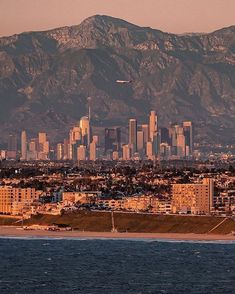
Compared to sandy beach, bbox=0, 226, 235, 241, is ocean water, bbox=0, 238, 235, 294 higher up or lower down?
lower down

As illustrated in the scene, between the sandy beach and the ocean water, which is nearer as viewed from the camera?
the ocean water

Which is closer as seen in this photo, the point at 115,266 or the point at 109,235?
the point at 115,266

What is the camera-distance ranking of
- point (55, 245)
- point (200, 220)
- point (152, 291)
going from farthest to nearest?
point (200, 220) < point (55, 245) < point (152, 291)

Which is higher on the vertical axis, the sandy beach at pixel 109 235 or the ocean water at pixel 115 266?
the sandy beach at pixel 109 235

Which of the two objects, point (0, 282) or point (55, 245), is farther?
point (55, 245)

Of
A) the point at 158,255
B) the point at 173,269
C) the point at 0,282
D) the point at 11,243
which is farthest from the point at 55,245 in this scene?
the point at 0,282

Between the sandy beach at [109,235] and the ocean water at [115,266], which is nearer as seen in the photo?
the ocean water at [115,266]

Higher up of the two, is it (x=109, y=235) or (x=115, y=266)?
(x=109, y=235)

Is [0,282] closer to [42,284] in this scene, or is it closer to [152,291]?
[42,284]
